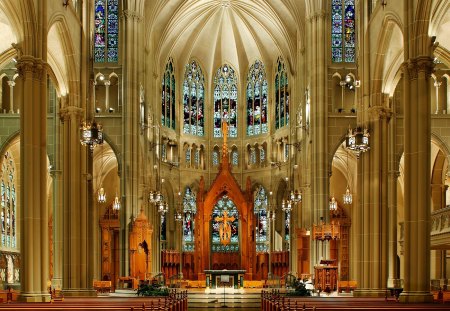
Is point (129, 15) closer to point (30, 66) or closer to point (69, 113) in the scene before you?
point (69, 113)

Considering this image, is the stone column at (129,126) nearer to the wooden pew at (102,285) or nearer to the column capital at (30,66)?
the wooden pew at (102,285)

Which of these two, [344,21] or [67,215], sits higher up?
[344,21]

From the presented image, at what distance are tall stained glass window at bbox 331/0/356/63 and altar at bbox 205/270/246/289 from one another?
1446cm

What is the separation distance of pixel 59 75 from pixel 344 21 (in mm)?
18176

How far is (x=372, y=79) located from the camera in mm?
30375

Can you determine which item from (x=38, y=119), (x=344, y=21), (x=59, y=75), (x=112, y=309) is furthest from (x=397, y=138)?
(x=112, y=309)

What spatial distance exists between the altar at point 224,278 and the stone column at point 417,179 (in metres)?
24.8

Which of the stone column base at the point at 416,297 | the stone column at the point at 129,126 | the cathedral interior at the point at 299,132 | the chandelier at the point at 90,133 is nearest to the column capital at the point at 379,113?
the cathedral interior at the point at 299,132

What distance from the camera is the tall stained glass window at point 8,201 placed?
44.0 m

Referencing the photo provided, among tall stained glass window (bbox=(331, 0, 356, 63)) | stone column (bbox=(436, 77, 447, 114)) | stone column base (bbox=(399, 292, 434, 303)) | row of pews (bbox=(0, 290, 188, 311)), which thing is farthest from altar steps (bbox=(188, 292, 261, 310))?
stone column (bbox=(436, 77, 447, 114))

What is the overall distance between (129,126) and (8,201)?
8617 mm

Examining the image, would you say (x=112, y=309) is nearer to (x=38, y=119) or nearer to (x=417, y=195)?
(x=38, y=119)

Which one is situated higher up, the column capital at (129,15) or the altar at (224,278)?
the column capital at (129,15)

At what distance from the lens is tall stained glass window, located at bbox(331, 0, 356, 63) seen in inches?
1682
